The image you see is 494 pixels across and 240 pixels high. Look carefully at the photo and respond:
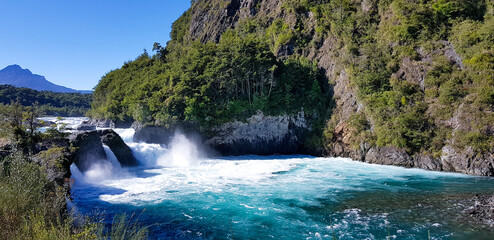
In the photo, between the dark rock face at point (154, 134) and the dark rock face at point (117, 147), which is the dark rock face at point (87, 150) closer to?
the dark rock face at point (117, 147)

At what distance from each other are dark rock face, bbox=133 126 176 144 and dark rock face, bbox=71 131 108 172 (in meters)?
9.79

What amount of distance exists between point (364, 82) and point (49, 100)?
311 ft

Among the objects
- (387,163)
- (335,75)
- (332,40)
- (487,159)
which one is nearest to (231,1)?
(332,40)

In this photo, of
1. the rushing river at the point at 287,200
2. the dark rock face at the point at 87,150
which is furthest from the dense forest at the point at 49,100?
the rushing river at the point at 287,200

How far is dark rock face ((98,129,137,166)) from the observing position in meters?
24.0

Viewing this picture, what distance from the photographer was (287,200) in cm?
1399

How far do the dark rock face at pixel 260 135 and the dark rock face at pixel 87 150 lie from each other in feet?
41.6

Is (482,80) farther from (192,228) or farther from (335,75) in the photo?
(192,228)

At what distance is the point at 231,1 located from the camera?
52406 mm

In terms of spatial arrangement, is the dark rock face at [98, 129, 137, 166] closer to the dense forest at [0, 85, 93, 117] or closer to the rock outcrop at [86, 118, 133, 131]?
the rock outcrop at [86, 118, 133, 131]

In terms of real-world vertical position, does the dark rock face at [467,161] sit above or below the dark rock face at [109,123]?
below

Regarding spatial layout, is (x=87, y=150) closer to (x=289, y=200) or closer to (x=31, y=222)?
(x=289, y=200)

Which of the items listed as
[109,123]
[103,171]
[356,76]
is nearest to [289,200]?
[103,171]

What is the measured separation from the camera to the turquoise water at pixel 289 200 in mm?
9992
